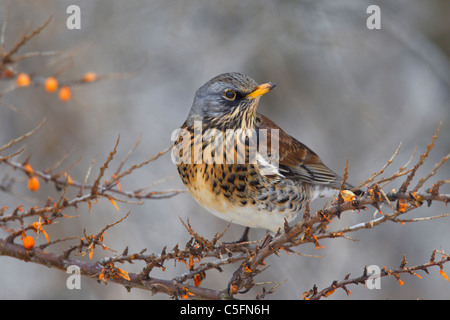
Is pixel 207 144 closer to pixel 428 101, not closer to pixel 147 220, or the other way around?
pixel 147 220

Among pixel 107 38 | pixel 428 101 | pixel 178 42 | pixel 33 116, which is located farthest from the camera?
pixel 428 101

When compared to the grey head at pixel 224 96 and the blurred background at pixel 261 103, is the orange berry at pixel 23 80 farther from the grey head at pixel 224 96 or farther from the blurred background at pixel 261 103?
the blurred background at pixel 261 103

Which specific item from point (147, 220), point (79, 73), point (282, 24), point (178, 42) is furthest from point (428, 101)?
point (79, 73)

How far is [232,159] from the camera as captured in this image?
144 inches

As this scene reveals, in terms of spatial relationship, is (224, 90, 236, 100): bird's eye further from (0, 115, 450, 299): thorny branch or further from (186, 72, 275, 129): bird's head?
(0, 115, 450, 299): thorny branch

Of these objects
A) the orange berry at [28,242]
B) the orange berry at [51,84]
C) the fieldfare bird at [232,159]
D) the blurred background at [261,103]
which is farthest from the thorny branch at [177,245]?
the blurred background at [261,103]

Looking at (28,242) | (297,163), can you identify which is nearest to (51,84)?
(28,242)

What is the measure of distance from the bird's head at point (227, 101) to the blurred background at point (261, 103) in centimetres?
267

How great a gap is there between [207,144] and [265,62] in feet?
12.2

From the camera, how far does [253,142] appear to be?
3.83 metres

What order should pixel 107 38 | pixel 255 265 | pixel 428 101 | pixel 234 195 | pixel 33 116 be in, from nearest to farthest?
pixel 255 265, pixel 234 195, pixel 33 116, pixel 107 38, pixel 428 101

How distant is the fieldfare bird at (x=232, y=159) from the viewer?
3652 mm

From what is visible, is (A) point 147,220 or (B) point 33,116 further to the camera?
(A) point 147,220

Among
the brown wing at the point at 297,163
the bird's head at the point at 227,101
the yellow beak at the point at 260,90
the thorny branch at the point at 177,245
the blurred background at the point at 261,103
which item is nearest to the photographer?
the thorny branch at the point at 177,245
